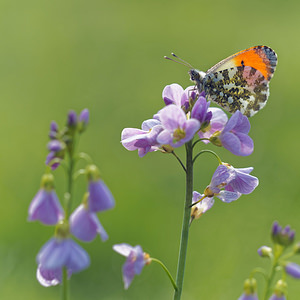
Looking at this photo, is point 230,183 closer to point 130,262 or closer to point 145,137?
point 145,137

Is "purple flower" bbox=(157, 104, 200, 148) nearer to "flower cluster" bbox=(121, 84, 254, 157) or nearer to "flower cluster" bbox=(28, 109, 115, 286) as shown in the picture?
"flower cluster" bbox=(121, 84, 254, 157)

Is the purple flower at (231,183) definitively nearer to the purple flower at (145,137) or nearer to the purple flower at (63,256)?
the purple flower at (145,137)

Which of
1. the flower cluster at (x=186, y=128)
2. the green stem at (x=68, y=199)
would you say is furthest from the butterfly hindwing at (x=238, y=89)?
the green stem at (x=68, y=199)

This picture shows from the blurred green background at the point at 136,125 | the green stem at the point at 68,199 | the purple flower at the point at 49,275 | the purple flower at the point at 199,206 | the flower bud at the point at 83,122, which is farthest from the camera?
the blurred green background at the point at 136,125

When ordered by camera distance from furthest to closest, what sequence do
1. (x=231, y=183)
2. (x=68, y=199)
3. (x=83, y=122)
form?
(x=231, y=183)
(x=83, y=122)
(x=68, y=199)

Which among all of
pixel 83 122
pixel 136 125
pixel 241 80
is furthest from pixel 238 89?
pixel 136 125

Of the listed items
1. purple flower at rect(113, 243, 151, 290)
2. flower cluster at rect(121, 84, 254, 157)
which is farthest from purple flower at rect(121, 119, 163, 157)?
purple flower at rect(113, 243, 151, 290)
